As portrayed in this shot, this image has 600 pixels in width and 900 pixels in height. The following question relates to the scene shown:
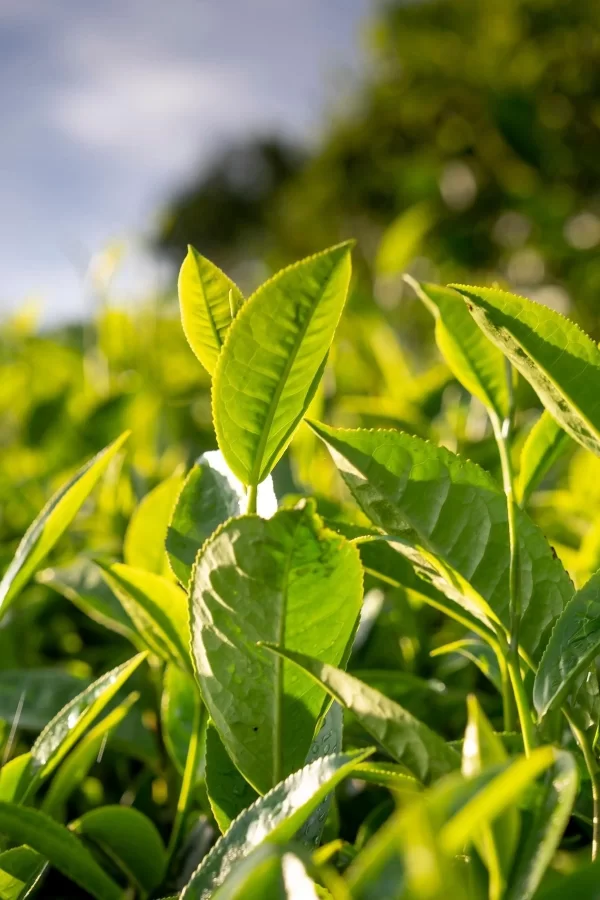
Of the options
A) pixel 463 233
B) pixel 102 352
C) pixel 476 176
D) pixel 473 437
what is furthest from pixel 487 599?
pixel 476 176

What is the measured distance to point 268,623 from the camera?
0.39 metres

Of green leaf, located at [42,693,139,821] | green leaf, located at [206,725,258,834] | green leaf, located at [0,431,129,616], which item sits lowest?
green leaf, located at [42,693,139,821]

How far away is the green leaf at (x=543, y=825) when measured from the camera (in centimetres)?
29

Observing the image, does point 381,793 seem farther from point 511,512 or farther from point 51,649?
point 51,649

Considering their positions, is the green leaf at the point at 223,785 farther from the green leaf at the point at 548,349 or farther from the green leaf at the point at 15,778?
the green leaf at the point at 548,349

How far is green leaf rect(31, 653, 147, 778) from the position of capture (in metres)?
0.46

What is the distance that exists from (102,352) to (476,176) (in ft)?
13.9

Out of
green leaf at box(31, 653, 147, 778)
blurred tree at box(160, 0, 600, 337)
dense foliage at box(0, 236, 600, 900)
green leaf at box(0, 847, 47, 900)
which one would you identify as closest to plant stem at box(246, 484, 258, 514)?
dense foliage at box(0, 236, 600, 900)

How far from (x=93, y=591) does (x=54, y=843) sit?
0.84 ft

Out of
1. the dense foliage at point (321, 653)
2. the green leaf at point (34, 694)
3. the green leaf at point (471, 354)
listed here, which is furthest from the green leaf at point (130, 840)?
the green leaf at point (471, 354)

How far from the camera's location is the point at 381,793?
1.99 ft

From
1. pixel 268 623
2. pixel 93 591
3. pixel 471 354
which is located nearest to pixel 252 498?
pixel 268 623

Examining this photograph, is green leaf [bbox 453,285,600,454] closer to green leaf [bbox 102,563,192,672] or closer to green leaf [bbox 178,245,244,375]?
green leaf [bbox 178,245,244,375]

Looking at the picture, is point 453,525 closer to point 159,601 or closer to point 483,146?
point 159,601
